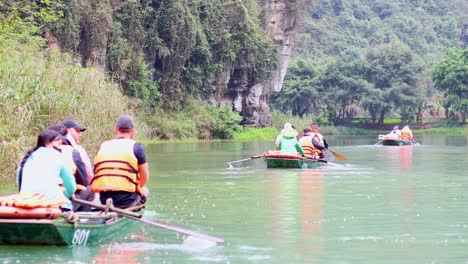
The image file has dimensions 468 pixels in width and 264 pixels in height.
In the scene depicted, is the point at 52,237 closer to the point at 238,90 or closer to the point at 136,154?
the point at 136,154

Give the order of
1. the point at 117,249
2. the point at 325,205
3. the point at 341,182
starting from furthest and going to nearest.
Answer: the point at 341,182 → the point at 325,205 → the point at 117,249

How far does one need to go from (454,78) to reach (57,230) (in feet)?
199

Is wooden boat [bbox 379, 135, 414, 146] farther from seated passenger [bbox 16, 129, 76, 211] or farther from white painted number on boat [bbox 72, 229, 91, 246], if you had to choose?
seated passenger [bbox 16, 129, 76, 211]

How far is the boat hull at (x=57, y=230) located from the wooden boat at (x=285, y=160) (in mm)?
12380

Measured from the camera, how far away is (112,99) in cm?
2020

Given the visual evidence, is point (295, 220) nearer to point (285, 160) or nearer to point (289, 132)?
point (285, 160)

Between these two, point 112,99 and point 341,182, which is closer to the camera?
point 341,182

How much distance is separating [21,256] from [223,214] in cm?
422

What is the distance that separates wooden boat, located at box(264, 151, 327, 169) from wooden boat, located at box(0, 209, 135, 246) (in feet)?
40.6

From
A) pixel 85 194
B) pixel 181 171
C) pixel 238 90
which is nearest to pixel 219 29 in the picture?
pixel 238 90

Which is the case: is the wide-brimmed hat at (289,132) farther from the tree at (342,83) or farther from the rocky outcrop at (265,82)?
the tree at (342,83)

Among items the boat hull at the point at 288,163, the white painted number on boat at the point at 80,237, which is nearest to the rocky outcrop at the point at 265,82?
the boat hull at the point at 288,163

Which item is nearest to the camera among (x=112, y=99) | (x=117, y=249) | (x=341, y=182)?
(x=117, y=249)

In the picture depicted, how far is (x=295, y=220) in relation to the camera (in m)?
11.5
